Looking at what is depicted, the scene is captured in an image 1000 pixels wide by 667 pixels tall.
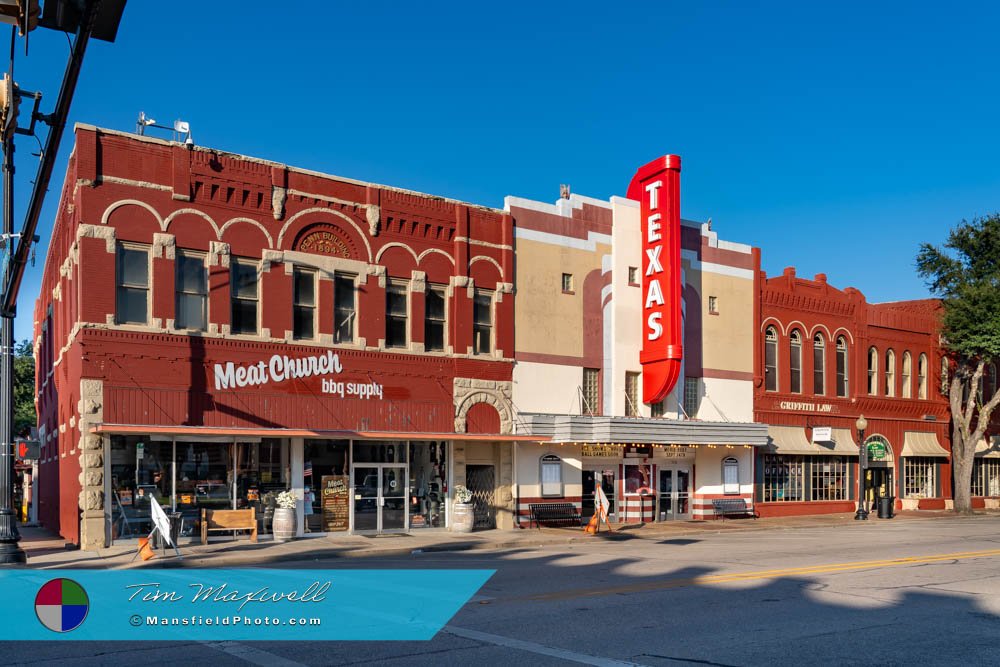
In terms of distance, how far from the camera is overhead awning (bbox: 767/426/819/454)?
37875mm

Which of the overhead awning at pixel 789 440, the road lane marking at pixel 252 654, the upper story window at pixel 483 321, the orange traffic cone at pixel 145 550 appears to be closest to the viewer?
the road lane marking at pixel 252 654

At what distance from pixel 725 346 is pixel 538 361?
9.04m

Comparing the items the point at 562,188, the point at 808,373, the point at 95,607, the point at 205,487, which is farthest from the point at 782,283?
the point at 95,607

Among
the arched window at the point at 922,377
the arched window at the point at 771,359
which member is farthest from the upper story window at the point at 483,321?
the arched window at the point at 922,377

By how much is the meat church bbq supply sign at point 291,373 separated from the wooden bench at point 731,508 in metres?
14.3

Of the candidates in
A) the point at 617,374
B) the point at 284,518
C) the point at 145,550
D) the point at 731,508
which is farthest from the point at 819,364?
the point at 145,550

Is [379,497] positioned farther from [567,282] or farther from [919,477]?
[919,477]

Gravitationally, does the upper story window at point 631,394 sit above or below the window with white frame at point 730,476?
above

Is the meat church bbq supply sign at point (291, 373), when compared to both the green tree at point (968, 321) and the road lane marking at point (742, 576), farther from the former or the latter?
the green tree at point (968, 321)

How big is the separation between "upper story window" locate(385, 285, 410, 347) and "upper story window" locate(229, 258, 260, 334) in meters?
4.02

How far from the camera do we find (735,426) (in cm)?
3450

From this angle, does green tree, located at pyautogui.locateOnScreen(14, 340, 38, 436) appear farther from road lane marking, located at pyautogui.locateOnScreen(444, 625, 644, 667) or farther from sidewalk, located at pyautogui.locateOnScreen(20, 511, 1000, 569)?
road lane marking, located at pyautogui.locateOnScreen(444, 625, 644, 667)

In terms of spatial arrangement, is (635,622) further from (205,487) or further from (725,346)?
(725,346)

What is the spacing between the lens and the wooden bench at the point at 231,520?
23859 millimetres
